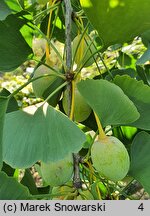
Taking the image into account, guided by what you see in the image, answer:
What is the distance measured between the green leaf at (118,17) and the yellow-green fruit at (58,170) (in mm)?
214

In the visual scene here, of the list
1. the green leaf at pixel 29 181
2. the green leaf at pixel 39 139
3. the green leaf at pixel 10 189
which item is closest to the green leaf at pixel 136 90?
the green leaf at pixel 39 139

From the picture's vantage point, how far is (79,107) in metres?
0.80

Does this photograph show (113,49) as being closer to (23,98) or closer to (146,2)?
(146,2)

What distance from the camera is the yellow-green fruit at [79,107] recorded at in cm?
79

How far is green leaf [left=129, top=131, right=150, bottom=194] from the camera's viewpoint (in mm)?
783

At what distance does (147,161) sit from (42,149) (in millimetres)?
214

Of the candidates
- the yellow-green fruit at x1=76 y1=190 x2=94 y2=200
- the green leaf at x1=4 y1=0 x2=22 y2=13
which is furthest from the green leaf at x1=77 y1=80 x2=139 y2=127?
the green leaf at x1=4 y1=0 x2=22 y2=13

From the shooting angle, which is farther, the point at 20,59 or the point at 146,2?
the point at 20,59

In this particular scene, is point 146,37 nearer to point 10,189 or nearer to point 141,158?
point 141,158

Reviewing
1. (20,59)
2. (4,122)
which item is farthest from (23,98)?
(4,122)

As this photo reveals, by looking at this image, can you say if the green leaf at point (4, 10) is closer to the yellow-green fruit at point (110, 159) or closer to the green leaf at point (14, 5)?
the green leaf at point (14, 5)

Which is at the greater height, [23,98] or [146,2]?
[146,2]

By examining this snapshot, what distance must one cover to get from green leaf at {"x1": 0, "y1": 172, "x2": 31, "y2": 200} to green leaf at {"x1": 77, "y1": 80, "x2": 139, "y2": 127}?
17 cm

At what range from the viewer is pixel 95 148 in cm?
70
